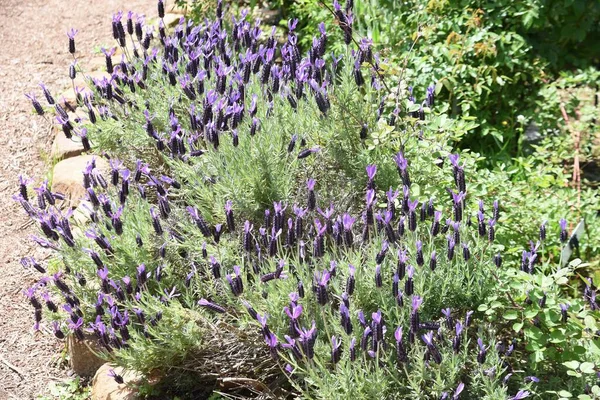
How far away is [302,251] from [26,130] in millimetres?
3385

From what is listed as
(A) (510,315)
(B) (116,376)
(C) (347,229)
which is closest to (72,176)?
(B) (116,376)

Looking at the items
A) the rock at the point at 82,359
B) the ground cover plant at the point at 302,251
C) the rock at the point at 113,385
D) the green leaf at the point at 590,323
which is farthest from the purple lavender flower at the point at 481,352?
the rock at the point at 82,359

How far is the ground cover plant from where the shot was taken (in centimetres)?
273

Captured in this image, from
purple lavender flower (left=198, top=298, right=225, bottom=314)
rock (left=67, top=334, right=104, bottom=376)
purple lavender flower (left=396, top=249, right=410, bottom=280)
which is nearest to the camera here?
purple lavender flower (left=396, top=249, right=410, bottom=280)

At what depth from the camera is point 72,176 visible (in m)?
4.57

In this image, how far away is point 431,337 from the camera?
8.31 ft

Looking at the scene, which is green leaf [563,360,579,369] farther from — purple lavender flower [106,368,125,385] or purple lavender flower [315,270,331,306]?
purple lavender flower [106,368,125,385]

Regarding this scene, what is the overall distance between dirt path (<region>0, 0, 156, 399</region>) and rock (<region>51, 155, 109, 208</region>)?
1.05 feet

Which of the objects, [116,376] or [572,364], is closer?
[572,364]

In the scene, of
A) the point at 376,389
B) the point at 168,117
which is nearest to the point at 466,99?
the point at 168,117

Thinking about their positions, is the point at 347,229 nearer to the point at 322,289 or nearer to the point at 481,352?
the point at 322,289

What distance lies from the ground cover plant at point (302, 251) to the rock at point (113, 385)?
138 millimetres

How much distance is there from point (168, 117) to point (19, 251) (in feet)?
4.36

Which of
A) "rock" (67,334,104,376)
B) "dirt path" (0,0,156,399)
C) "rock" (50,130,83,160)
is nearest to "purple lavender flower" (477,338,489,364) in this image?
"rock" (67,334,104,376)
